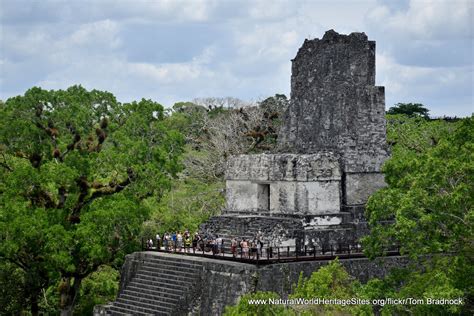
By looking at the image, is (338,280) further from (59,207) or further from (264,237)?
(59,207)

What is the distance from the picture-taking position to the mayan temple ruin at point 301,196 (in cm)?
1880

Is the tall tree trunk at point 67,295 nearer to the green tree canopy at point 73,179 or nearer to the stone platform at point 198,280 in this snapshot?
the green tree canopy at point 73,179

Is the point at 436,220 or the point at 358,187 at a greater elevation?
the point at 358,187

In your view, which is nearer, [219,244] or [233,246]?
[233,246]

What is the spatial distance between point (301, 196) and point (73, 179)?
597cm

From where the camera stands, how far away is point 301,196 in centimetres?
2105

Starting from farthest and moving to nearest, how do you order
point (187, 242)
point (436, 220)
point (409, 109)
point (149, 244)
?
1. point (409, 109)
2. point (149, 244)
3. point (187, 242)
4. point (436, 220)

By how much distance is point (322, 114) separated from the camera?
22.5 metres

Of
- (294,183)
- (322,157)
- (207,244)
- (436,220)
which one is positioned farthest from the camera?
(322,157)

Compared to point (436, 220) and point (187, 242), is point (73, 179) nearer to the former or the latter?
point (187, 242)

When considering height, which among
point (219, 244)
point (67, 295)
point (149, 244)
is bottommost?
point (67, 295)

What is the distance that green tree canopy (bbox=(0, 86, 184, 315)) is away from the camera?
19469mm

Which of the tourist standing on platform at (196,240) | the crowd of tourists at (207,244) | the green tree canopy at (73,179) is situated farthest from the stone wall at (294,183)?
the green tree canopy at (73,179)

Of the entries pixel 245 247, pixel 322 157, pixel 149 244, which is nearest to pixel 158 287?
pixel 245 247
